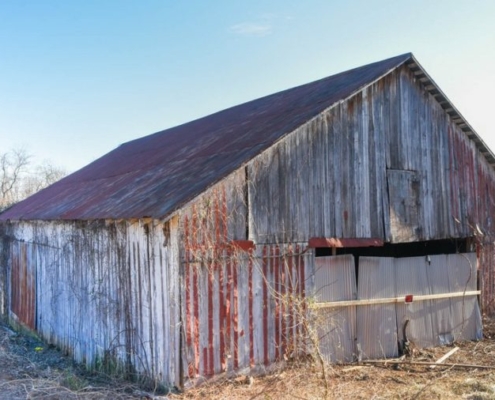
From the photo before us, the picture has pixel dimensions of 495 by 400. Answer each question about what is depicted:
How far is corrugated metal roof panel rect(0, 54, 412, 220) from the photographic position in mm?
8492

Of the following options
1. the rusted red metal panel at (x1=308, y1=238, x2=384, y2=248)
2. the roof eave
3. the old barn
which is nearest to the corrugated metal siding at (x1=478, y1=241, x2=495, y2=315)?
the old barn

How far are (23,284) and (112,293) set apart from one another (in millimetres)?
6296

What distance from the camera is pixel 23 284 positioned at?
1444cm

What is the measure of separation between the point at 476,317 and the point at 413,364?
3.39m

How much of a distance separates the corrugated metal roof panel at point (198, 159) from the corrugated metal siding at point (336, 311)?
2762mm

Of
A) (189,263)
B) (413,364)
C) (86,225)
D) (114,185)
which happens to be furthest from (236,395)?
(114,185)

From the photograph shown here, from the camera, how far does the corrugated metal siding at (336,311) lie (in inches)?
385

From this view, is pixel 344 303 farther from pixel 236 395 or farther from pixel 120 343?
pixel 120 343

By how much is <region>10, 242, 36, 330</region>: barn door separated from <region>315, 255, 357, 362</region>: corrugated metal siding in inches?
316

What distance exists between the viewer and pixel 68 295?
11406 mm

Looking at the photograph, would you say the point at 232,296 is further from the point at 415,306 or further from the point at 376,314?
the point at 415,306

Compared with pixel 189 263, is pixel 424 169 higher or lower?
higher

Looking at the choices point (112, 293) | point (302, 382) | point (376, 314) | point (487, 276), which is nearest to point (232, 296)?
point (302, 382)

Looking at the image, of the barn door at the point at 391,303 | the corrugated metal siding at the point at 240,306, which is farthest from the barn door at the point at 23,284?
the barn door at the point at 391,303
